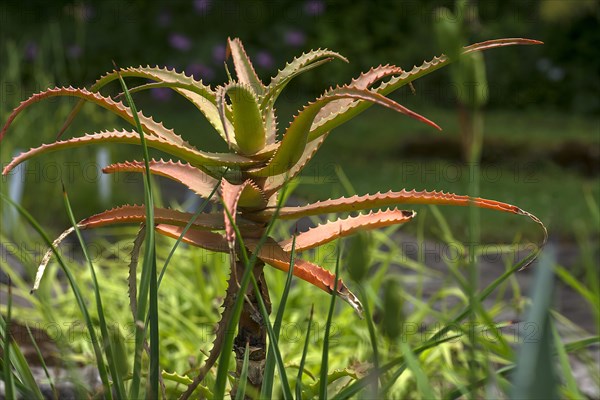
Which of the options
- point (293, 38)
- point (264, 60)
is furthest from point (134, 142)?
point (293, 38)

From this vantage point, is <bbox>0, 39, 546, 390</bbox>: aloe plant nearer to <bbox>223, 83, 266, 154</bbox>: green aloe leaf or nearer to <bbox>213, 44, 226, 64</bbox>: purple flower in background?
<bbox>223, 83, 266, 154</bbox>: green aloe leaf

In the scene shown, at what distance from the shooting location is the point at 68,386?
173 centimetres

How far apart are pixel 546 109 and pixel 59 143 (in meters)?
7.24

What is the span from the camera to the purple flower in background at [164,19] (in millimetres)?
7766

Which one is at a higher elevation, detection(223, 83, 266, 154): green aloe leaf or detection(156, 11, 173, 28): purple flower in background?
detection(156, 11, 173, 28): purple flower in background

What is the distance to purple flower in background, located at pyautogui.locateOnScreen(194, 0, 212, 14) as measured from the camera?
7.50 m

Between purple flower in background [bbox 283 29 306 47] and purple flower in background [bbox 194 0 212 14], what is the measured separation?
2.33ft

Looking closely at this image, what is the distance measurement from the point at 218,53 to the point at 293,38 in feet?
2.25

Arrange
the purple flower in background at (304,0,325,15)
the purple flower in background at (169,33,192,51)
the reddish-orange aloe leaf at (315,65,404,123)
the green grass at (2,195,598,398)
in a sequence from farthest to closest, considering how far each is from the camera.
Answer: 1. the purple flower in background at (304,0,325,15)
2. the purple flower in background at (169,33,192,51)
3. the green grass at (2,195,598,398)
4. the reddish-orange aloe leaf at (315,65,404,123)

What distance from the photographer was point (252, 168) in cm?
104

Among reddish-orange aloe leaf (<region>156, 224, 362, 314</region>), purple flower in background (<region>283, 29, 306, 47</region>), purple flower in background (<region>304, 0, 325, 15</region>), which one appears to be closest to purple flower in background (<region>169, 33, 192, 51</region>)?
purple flower in background (<region>283, 29, 306, 47</region>)

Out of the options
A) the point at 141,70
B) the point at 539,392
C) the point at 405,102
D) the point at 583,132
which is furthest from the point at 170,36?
the point at 539,392

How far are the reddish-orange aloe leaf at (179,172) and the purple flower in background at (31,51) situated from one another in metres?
6.44

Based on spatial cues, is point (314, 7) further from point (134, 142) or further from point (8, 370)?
point (8, 370)
